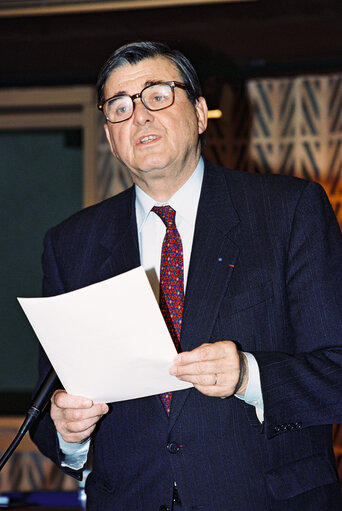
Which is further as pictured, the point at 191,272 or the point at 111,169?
the point at 111,169

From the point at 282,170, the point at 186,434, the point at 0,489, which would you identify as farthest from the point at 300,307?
the point at 0,489

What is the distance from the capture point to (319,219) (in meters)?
1.50

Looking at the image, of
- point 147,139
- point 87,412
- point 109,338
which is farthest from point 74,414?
point 147,139

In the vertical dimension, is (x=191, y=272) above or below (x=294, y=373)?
above

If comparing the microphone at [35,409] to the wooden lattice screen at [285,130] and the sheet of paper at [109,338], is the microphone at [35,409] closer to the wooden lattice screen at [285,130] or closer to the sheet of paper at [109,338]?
the sheet of paper at [109,338]

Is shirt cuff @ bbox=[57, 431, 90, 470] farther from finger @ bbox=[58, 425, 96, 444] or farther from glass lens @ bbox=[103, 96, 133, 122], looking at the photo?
glass lens @ bbox=[103, 96, 133, 122]

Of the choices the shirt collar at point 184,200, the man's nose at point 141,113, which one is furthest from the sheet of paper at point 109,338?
the man's nose at point 141,113

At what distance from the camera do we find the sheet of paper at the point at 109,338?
1.19m

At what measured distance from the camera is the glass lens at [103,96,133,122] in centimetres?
166

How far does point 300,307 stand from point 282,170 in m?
3.03

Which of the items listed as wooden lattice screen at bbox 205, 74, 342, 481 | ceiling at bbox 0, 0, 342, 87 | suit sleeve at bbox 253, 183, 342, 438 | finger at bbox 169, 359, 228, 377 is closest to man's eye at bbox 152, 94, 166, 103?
suit sleeve at bbox 253, 183, 342, 438

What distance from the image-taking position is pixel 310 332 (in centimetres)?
140

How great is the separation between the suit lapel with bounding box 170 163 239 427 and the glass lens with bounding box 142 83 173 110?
25cm

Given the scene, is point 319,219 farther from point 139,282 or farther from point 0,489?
point 0,489
